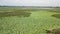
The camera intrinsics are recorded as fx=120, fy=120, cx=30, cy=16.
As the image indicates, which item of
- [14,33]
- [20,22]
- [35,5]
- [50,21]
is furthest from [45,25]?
[35,5]

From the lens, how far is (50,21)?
170cm

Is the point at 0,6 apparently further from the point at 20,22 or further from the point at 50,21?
the point at 50,21

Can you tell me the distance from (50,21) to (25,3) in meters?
0.86

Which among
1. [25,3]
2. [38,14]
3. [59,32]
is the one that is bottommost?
[59,32]

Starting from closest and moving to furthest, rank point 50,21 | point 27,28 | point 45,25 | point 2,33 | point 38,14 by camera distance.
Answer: point 2,33
point 27,28
point 45,25
point 50,21
point 38,14

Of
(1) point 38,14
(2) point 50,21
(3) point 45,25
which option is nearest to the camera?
(3) point 45,25

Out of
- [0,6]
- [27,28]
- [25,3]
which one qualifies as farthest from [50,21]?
[0,6]

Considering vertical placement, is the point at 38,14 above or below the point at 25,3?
below

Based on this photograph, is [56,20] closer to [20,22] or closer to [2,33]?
[20,22]

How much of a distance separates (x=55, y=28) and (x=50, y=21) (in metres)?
0.24

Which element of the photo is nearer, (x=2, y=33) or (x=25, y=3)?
(x=2, y=33)

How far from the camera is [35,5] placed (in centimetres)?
241

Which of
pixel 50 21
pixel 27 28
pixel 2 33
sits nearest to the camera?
pixel 2 33

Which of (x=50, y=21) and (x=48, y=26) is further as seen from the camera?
(x=50, y=21)
